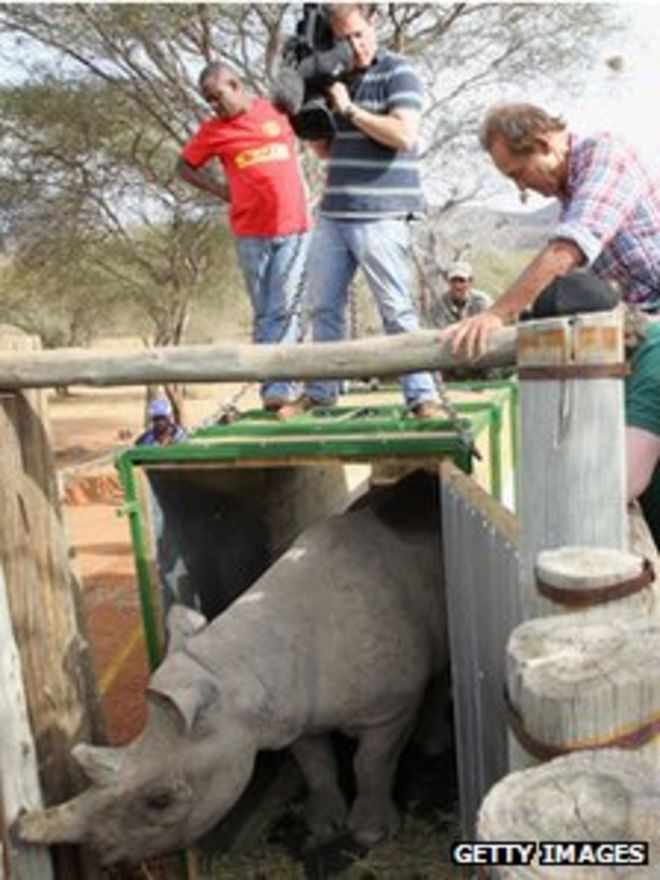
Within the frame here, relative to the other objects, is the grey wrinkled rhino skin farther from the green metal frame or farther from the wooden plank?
the green metal frame

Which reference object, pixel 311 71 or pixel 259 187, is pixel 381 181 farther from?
pixel 259 187

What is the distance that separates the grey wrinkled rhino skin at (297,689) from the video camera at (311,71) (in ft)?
6.60

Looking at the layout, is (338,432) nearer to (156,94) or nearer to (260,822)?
(260,822)

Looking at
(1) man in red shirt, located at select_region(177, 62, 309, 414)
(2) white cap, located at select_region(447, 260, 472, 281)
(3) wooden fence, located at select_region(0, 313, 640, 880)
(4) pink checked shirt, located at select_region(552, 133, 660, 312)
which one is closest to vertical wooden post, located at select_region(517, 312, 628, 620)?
(3) wooden fence, located at select_region(0, 313, 640, 880)

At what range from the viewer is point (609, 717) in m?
1.59

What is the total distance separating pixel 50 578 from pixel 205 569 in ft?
4.63

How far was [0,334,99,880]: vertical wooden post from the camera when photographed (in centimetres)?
405

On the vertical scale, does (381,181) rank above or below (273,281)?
above

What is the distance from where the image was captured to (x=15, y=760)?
3.92m

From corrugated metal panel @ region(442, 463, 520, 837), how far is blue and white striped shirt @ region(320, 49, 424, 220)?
5.36ft

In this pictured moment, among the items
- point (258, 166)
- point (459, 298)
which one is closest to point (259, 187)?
point (258, 166)

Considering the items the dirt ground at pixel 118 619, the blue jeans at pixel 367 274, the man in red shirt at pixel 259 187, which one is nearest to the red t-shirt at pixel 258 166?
the man in red shirt at pixel 259 187

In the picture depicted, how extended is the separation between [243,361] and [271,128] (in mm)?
3315

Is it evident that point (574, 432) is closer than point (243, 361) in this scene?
Yes
